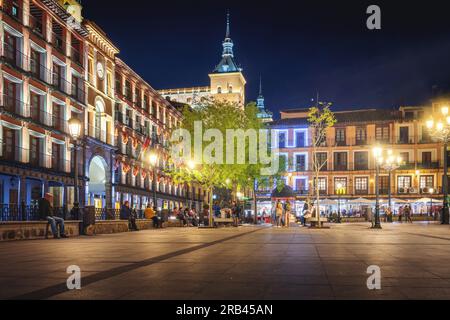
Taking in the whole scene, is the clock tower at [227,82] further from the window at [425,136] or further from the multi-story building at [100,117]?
the multi-story building at [100,117]

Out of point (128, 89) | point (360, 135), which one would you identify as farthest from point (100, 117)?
point (360, 135)

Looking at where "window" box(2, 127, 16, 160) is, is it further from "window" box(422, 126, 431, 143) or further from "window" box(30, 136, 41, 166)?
"window" box(422, 126, 431, 143)

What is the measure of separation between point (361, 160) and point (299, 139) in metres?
8.78

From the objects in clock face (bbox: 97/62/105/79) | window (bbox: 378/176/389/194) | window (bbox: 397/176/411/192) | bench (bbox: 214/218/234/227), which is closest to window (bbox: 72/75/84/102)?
clock face (bbox: 97/62/105/79)

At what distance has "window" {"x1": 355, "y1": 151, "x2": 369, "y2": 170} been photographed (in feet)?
220

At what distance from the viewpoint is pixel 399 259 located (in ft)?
30.5

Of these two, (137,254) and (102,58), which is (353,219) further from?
(137,254)

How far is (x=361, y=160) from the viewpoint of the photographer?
221 ft

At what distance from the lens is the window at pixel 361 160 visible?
66938 mm

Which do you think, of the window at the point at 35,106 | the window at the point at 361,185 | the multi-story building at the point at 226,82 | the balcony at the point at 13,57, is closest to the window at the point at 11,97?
the balcony at the point at 13,57

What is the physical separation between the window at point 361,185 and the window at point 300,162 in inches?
286

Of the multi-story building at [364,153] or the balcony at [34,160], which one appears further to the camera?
the multi-story building at [364,153]
